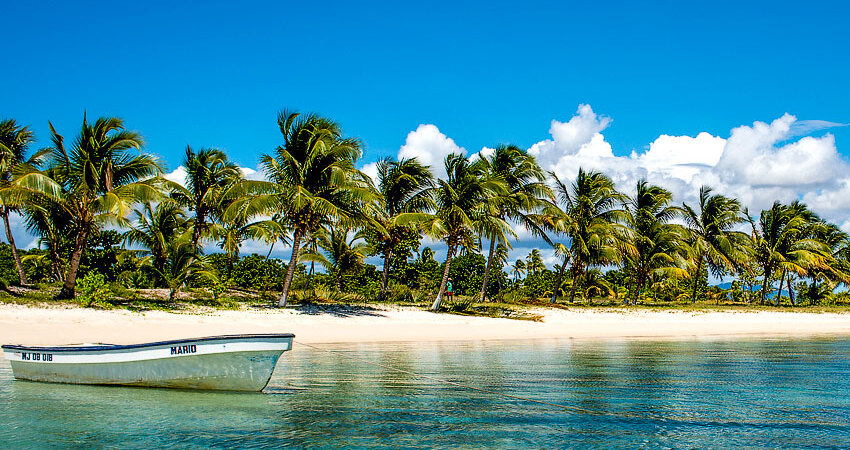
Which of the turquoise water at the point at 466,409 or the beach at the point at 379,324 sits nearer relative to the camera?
the turquoise water at the point at 466,409

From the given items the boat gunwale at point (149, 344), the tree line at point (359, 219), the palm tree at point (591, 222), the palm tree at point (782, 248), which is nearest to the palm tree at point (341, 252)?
the tree line at point (359, 219)

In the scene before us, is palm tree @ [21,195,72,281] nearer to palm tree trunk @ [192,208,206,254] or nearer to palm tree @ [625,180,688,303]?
palm tree trunk @ [192,208,206,254]

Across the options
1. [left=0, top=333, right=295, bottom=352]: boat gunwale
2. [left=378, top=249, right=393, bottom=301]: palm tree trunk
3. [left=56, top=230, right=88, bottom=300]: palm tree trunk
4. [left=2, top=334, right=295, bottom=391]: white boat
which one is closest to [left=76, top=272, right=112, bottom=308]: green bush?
[left=56, top=230, right=88, bottom=300]: palm tree trunk

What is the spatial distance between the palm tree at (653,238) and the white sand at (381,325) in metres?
4.19

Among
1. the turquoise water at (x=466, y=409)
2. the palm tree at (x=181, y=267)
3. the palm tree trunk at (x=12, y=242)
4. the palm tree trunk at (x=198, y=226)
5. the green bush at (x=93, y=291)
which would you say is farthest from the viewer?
the palm tree trunk at (x=198, y=226)

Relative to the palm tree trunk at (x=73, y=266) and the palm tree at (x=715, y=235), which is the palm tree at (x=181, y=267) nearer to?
the palm tree trunk at (x=73, y=266)

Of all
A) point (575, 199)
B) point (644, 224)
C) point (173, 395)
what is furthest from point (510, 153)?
point (173, 395)

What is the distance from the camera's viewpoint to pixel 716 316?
88.1 feet

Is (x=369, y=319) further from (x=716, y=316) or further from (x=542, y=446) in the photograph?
(x=716, y=316)

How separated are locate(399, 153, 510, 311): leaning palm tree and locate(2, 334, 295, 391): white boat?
14.2 m

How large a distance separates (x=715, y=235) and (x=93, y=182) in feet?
102

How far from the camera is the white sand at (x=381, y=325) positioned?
14.6 meters

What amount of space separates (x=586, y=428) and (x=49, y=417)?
253 inches

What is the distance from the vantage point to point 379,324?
19688 mm
